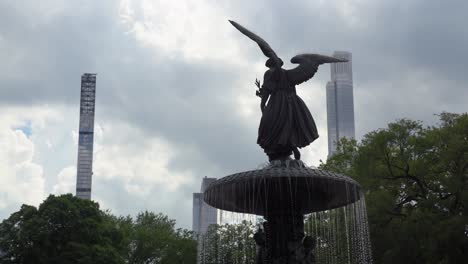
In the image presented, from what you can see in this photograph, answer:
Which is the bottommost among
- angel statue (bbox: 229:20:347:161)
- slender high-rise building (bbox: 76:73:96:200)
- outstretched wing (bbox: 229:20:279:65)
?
angel statue (bbox: 229:20:347:161)

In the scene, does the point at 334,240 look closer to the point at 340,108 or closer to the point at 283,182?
the point at 283,182

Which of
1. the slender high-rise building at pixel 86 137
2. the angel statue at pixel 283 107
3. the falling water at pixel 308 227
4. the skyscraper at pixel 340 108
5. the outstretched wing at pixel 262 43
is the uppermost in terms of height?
the skyscraper at pixel 340 108

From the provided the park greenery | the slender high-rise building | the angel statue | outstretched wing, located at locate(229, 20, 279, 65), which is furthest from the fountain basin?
the slender high-rise building

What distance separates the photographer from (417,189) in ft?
98.8

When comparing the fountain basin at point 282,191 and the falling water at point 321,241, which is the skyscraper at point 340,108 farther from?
the fountain basin at point 282,191

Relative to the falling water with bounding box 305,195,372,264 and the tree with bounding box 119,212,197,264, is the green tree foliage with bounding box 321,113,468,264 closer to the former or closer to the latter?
the falling water with bounding box 305,195,372,264

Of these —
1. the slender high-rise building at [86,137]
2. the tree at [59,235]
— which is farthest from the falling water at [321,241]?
the slender high-rise building at [86,137]

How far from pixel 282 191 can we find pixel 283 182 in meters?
0.48

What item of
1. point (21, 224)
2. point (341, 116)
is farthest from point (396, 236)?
point (341, 116)

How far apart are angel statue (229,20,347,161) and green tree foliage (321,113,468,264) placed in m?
13.0

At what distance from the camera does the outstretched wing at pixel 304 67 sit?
16047mm

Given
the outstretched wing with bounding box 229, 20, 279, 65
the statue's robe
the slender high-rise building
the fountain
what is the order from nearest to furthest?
the fountain → the statue's robe → the outstretched wing with bounding box 229, 20, 279, 65 → the slender high-rise building

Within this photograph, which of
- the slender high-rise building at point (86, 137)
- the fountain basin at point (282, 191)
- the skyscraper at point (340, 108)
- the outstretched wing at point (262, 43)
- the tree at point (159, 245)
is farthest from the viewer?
the skyscraper at point (340, 108)

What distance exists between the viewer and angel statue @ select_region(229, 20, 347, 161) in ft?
50.5
